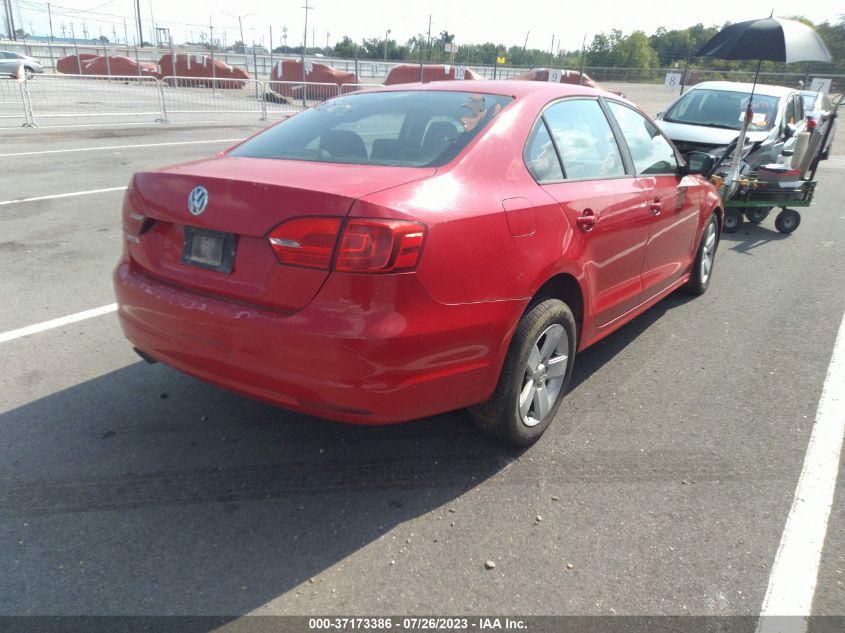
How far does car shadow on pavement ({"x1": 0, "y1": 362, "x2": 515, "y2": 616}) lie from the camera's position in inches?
94.0

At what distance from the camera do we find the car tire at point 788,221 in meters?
8.78

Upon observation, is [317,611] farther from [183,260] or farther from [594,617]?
[183,260]

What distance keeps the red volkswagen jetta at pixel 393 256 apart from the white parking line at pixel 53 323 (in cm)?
169

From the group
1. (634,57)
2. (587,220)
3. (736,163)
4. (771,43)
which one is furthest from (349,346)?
(634,57)

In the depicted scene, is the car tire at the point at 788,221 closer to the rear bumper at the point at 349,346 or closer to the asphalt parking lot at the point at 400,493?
the asphalt parking lot at the point at 400,493

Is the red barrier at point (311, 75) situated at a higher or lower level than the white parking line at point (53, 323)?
higher

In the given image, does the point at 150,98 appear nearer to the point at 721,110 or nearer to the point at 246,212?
the point at 721,110

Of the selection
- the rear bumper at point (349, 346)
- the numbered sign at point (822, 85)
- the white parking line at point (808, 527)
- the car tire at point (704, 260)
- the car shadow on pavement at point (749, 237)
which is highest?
the numbered sign at point (822, 85)

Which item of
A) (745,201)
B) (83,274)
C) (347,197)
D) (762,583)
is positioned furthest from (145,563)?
(745,201)

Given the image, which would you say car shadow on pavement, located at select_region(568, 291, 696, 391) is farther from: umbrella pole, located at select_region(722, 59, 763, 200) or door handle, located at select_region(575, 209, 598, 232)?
umbrella pole, located at select_region(722, 59, 763, 200)

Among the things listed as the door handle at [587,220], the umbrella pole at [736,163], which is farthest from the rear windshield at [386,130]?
the umbrella pole at [736,163]

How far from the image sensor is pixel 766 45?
8.16 meters

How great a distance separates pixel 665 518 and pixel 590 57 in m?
63.2

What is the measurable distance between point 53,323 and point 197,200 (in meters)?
2.47
